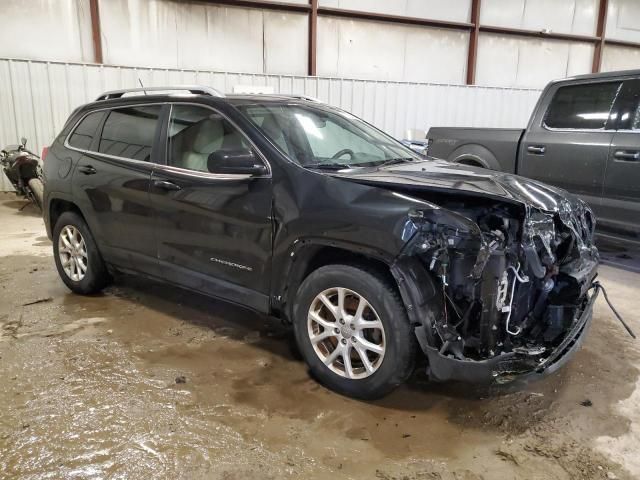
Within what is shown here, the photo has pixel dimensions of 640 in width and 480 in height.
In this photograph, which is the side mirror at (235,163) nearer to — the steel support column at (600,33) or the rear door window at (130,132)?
the rear door window at (130,132)

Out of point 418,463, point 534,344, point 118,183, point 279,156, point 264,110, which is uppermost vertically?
point 264,110

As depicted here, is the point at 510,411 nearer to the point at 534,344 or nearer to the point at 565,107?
the point at 534,344

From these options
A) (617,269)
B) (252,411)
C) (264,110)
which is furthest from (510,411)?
(617,269)

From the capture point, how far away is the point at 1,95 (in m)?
8.84

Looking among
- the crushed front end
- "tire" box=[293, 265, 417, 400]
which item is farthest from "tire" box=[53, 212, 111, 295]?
the crushed front end

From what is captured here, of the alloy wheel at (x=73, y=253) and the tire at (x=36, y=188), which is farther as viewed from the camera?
the tire at (x=36, y=188)

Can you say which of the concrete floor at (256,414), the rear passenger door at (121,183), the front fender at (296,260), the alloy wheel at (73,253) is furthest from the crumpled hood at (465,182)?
the alloy wheel at (73,253)

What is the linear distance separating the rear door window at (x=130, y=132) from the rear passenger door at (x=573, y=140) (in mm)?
3895

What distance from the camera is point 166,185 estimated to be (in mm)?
3451

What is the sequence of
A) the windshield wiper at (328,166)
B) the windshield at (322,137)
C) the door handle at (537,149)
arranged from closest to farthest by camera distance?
the windshield wiper at (328,166)
the windshield at (322,137)
the door handle at (537,149)

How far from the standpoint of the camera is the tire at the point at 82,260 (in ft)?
13.9

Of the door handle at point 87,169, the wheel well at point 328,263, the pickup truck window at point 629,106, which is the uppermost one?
the pickup truck window at point 629,106

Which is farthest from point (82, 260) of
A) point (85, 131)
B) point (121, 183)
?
point (85, 131)

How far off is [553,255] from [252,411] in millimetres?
1805
